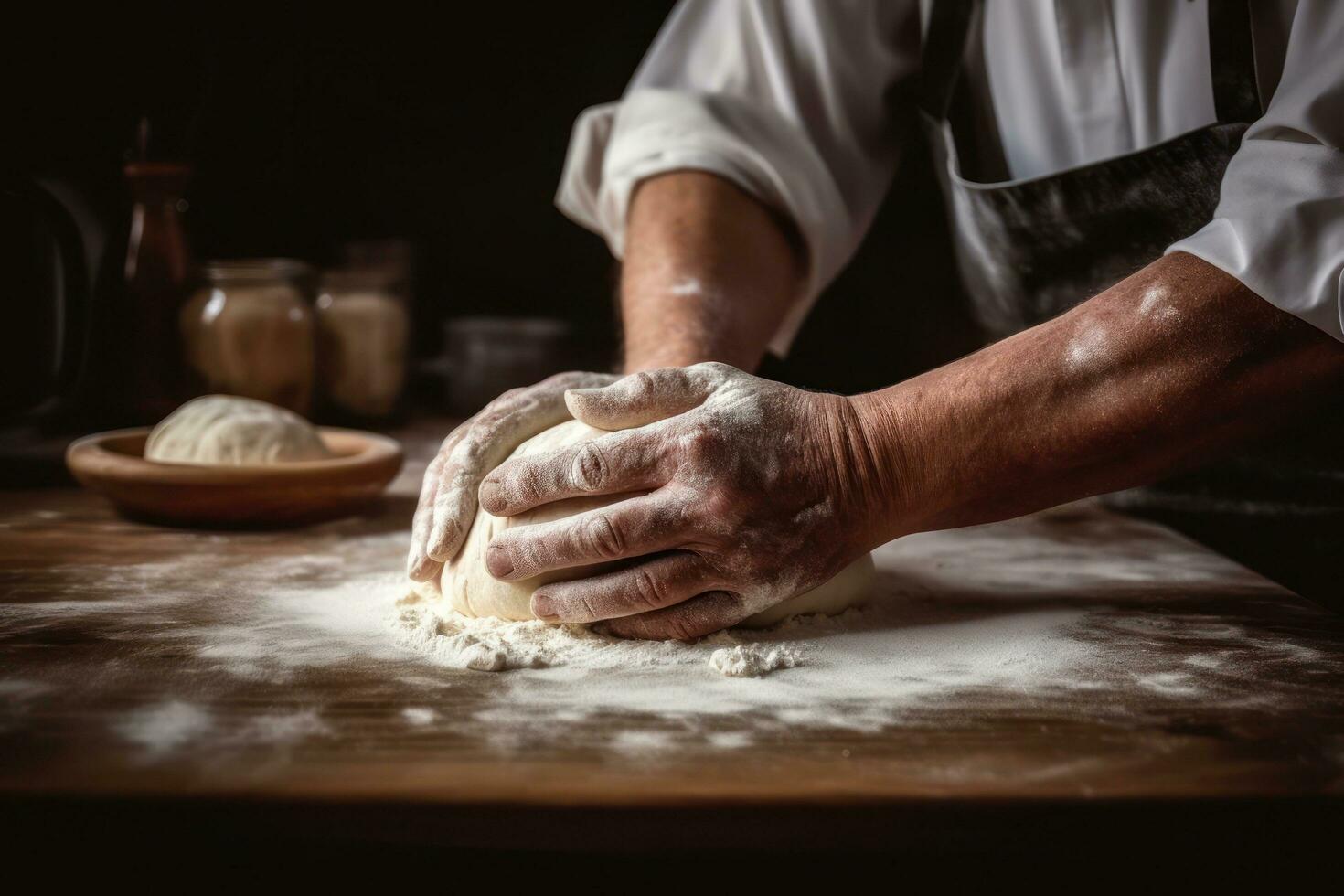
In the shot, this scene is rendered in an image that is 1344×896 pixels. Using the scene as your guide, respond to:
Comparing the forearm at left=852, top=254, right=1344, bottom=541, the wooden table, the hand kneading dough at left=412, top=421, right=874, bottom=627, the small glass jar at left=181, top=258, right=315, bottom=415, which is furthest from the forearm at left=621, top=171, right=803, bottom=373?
the small glass jar at left=181, top=258, right=315, bottom=415

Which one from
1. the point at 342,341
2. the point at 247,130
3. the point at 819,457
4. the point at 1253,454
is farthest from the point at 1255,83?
the point at 247,130

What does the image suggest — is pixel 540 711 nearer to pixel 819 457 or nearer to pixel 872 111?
pixel 819 457

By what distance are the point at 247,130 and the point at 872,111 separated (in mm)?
1735

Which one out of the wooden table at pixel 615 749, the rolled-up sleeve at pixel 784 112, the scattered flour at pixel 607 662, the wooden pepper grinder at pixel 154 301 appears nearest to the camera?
the wooden table at pixel 615 749

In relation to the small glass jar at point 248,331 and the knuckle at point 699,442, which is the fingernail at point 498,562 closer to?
the knuckle at point 699,442

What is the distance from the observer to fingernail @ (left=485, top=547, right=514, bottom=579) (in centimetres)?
111

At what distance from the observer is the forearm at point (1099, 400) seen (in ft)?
3.58

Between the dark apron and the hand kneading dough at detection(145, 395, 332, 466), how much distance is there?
3.77 ft

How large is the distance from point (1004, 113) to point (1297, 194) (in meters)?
0.71

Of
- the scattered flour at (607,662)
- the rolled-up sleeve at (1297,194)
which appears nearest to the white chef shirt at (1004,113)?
the rolled-up sleeve at (1297,194)

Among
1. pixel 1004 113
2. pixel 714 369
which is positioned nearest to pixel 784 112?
pixel 1004 113

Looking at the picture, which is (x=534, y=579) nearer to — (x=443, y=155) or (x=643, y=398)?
(x=643, y=398)

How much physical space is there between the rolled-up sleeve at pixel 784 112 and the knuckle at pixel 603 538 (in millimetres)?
894

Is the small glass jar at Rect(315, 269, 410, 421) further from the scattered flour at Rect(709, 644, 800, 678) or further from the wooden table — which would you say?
the scattered flour at Rect(709, 644, 800, 678)
